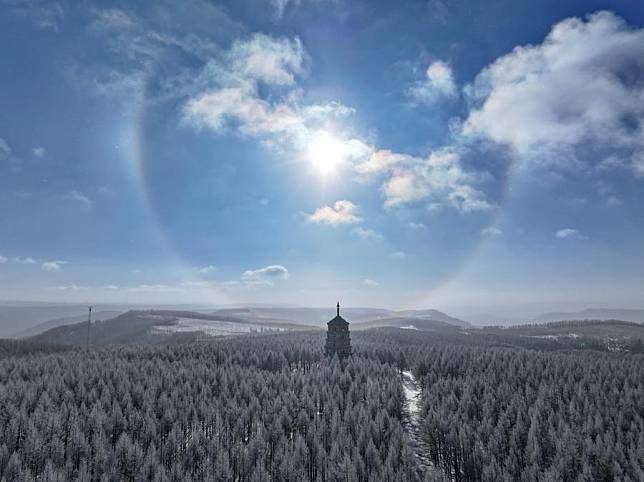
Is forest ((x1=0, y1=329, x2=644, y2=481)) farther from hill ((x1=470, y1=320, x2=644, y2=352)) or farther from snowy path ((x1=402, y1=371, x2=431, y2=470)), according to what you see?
hill ((x1=470, y1=320, x2=644, y2=352))

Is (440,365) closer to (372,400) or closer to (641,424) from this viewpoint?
(372,400)

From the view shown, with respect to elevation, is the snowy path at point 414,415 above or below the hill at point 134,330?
above

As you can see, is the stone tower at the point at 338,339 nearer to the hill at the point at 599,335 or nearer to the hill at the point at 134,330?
the hill at the point at 599,335

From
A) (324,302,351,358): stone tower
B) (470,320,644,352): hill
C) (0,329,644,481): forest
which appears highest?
(324,302,351,358): stone tower

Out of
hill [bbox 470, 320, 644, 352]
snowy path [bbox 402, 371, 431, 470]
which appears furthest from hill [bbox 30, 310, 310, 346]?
snowy path [bbox 402, 371, 431, 470]

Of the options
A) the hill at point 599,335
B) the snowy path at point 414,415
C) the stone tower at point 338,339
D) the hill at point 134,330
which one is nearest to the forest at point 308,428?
the snowy path at point 414,415

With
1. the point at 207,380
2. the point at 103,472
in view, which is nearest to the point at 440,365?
the point at 207,380

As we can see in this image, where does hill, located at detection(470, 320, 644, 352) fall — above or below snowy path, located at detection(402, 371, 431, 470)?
below
